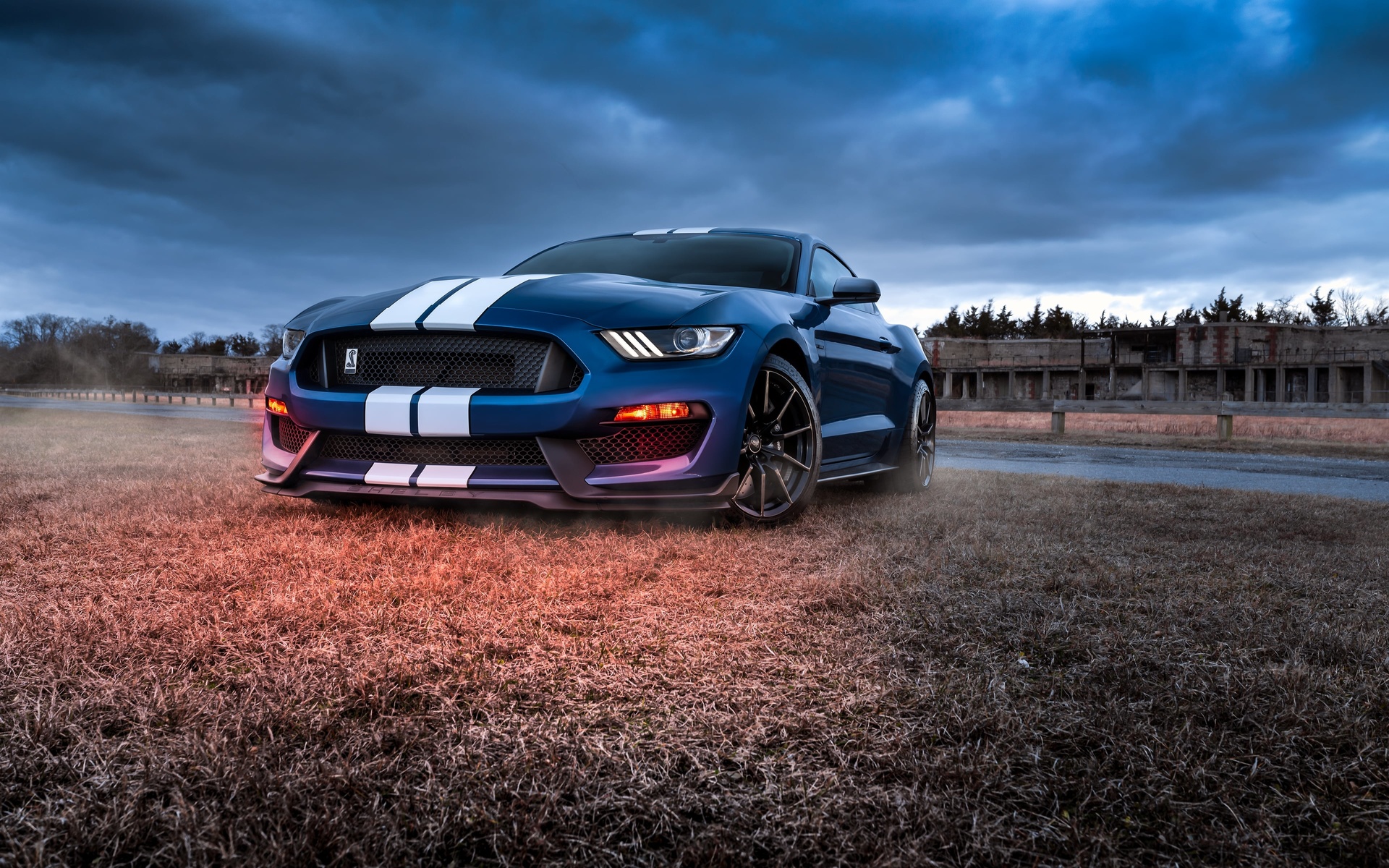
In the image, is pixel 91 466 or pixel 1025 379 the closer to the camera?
pixel 91 466

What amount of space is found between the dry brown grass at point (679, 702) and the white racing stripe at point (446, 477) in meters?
0.19

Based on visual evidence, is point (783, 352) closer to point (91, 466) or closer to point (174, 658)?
point (174, 658)

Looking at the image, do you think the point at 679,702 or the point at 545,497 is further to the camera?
the point at 545,497

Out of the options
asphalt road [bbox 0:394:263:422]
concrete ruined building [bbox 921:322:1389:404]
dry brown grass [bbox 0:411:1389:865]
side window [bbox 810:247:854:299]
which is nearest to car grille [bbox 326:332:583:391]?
dry brown grass [bbox 0:411:1389:865]

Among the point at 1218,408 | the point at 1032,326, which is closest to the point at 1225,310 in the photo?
the point at 1032,326

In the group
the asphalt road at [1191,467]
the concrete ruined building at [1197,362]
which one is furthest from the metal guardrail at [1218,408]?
the concrete ruined building at [1197,362]

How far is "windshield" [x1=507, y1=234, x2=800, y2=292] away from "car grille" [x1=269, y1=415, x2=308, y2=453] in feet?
4.70

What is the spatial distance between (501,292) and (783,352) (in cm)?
116

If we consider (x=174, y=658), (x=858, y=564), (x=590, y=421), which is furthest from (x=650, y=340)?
(x=174, y=658)

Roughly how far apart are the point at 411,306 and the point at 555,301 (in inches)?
23.0

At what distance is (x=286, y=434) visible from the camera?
3525mm

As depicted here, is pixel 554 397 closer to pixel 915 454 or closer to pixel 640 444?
pixel 640 444

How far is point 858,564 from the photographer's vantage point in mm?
2828

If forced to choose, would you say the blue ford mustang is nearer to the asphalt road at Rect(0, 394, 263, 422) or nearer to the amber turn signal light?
the amber turn signal light
